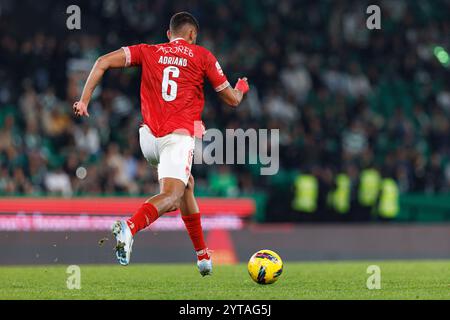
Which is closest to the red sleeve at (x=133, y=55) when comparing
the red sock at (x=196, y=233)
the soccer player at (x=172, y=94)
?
the soccer player at (x=172, y=94)

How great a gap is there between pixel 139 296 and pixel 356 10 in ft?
56.0

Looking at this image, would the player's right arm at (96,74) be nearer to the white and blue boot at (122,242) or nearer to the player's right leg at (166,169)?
the player's right leg at (166,169)

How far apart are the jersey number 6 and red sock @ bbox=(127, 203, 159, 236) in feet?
3.72

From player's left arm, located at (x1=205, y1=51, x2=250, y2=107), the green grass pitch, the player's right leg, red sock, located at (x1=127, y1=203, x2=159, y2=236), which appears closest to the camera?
the green grass pitch

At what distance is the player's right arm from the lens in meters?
8.81

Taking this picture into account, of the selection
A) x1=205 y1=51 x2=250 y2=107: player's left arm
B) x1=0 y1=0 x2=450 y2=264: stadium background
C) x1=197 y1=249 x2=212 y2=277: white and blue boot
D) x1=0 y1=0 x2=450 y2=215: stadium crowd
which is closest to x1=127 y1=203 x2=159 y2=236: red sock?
x1=197 y1=249 x2=212 y2=277: white and blue boot

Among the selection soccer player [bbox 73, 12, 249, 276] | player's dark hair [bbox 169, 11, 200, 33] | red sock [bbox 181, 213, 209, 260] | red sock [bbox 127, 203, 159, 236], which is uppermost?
player's dark hair [bbox 169, 11, 200, 33]

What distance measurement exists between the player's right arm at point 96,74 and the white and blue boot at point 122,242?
1.19 metres

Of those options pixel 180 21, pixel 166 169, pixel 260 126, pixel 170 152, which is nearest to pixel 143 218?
pixel 166 169

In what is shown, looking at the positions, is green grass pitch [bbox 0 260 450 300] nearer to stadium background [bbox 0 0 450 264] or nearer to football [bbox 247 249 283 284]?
football [bbox 247 249 283 284]

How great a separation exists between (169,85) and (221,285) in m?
1.93

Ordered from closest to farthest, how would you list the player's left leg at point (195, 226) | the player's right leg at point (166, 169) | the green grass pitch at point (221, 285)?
the green grass pitch at point (221, 285) → the player's right leg at point (166, 169) → the player's left leg at point (195, 226)

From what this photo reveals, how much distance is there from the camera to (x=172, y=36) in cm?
952

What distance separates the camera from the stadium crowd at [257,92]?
58.6 feet
